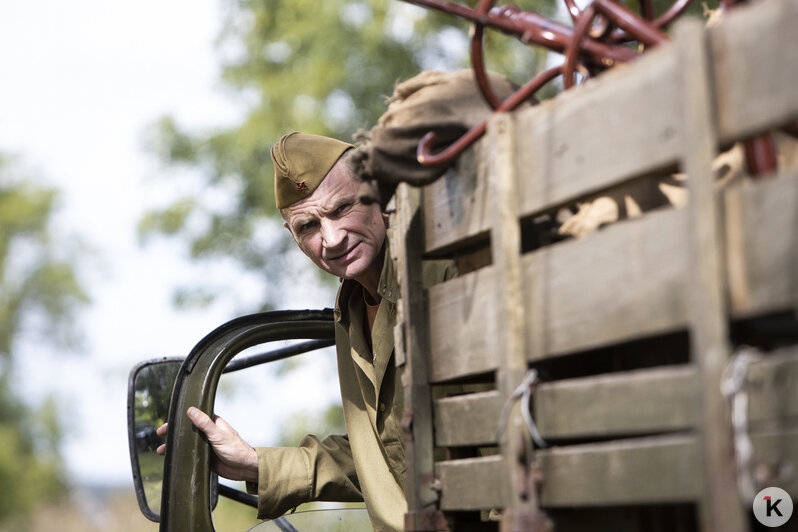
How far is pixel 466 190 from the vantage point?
237 centimetres

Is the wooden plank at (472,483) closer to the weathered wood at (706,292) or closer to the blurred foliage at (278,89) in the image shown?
the weathered wood at (706,292)

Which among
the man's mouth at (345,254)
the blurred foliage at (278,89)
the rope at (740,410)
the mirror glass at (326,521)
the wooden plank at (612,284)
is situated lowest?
the mirror glass at (326,521)

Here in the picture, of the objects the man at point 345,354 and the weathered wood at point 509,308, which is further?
the man at point 345,354

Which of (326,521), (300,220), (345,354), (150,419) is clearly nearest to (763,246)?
(300,220)

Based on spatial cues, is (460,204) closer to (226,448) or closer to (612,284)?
(612,284)

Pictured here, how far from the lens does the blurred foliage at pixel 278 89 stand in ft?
37.1

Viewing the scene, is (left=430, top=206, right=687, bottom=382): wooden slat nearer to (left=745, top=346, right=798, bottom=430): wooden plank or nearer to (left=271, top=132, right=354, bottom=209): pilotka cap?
(left=745, top=346, right=798, bottom=430): wooden plank

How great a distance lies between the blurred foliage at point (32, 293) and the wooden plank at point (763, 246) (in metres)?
29.4

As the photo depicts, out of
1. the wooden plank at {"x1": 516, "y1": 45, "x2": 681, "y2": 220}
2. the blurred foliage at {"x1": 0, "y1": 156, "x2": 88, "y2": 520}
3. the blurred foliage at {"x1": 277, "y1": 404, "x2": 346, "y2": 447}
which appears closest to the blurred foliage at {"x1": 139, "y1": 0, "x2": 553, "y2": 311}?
the blurred foliage at {"x1": 277, "y1": 404, "x2": 346, "y2": 447}

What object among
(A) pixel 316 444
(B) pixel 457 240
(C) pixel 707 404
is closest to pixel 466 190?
(B) pixel 457 240

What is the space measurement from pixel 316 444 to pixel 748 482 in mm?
2516

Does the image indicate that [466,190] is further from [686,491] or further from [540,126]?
[686,491]

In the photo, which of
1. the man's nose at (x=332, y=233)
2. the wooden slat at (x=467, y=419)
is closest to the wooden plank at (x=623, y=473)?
the wooden slat at (x=467, y=419)

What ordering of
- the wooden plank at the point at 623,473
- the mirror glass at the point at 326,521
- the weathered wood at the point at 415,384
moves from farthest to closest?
the mirror glass at the point at 326,521 < the weathered wood at the point at 415,384 < the wooden plank at the point at 623,473
